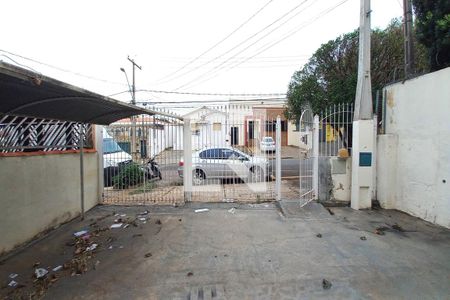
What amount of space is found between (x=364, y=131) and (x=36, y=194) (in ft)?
22.0

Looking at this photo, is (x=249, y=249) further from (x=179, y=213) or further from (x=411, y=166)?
(x=411, y=166)

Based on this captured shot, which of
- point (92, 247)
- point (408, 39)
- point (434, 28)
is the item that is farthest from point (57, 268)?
point (408, 39)

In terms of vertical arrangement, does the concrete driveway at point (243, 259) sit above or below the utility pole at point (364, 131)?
below

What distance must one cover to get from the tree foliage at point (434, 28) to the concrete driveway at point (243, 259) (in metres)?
3.61

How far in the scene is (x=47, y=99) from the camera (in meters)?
4.54

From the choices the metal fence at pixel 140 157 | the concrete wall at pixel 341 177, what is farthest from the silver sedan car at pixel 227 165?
the concrete wall at pixel 341 177

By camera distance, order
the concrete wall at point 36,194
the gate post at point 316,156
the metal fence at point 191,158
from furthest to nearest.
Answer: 1. the metal fence at point 191,158
2. the gate post at point 316,156
3. the concrete wall at point 36,194

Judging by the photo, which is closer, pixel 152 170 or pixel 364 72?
pixel 364 72

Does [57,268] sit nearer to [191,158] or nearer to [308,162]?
[191,158]

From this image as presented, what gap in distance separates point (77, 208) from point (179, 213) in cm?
219

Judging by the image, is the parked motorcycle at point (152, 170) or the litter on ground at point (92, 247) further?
the parked motorcycle at point (152, 170)

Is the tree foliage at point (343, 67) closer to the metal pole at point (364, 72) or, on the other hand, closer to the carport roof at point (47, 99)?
the metal pole at point (364, 72)

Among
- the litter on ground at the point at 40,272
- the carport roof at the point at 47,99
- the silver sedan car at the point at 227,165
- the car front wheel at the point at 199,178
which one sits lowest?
the litter on ground at the point at 40,272

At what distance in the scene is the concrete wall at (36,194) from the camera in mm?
4969
